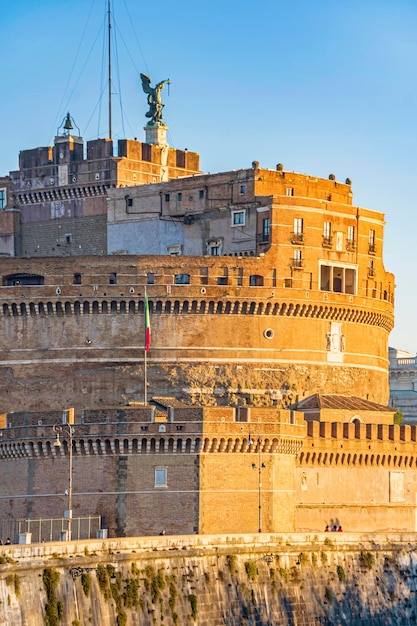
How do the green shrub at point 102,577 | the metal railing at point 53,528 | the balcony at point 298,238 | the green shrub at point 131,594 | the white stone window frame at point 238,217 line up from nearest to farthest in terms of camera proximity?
the green shrub at point 102,577, the green shrub at point 131,594, the metal railing at point 53,528, the balcony at point 298,238, the white stone window frame at point 238,217

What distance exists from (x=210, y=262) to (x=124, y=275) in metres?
4.52

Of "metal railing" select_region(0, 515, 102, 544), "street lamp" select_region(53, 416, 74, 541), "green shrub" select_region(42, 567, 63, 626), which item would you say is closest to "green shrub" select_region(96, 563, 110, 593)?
"green shrub" select_region(42, 567, 63, 626)

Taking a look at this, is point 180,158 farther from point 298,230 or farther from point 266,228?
point 298,230

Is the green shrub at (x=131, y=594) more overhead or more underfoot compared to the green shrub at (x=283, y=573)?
more underfoot

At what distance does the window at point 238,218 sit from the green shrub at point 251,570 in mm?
29524

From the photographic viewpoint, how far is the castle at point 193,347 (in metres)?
88.4

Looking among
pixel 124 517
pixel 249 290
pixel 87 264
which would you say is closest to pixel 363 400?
pixel 249 290

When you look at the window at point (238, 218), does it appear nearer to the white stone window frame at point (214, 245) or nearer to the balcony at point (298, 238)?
the white stone window frame at point (214, 245)

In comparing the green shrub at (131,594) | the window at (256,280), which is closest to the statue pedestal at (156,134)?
the window at (256,280)

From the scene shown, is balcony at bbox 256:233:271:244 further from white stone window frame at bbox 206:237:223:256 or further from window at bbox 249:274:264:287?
white stone window frame at bbox 206:237:223:256

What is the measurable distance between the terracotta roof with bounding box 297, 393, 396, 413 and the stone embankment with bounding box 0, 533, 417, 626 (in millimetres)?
15266

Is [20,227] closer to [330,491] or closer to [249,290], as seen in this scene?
[249,290]

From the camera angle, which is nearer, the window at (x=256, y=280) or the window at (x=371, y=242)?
the window at (x=256, y=280)

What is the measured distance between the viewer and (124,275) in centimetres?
10294
